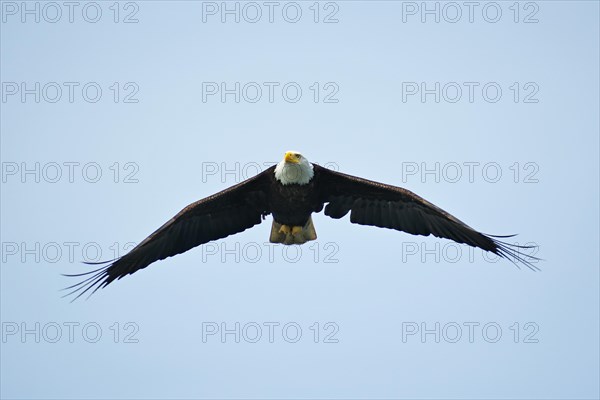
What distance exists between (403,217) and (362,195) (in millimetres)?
689

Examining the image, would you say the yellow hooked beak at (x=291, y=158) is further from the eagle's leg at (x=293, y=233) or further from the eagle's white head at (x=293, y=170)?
the eagle's leg at (x=293, y=233)

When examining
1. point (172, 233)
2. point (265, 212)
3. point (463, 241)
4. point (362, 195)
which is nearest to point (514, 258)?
point (463, 241)

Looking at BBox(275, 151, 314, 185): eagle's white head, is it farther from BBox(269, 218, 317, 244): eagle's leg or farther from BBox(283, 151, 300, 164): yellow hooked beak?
BBox(269, 218, 317, 244): eagle's leg

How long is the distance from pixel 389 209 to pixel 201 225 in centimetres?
280

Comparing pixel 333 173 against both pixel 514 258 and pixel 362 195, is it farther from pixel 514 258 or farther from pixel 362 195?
pixel 514 258

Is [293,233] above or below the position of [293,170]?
below

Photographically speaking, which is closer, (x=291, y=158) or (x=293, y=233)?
(x=291, y=158)

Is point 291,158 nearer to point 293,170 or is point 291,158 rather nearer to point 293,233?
point 293,170

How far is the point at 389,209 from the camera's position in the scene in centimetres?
1609

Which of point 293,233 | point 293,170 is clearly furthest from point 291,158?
point 293,233

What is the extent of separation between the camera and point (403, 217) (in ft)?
52.6

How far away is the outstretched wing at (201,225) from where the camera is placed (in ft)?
51.1

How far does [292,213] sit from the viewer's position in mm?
15734

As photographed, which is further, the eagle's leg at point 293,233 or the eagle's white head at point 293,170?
the eagle's leg at point 293,233
